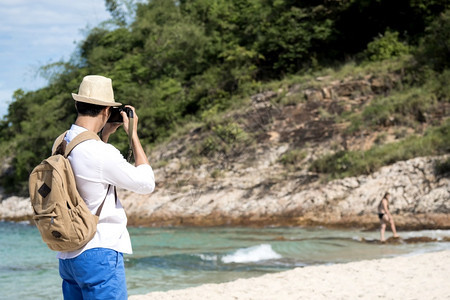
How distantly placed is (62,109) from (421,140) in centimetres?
2748

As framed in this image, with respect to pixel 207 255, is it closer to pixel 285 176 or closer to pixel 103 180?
pixel 285 176

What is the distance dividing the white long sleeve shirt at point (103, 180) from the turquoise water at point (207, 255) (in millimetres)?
7792

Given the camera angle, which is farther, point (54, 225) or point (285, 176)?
point (285, 176)

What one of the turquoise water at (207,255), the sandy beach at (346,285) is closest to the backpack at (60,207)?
the sandy beach at (346,285)

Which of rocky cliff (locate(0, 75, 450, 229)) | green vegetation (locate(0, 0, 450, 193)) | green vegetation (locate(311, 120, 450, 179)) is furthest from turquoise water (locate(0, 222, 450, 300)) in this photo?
green vegetation (locate(0, 0, 450, 193))

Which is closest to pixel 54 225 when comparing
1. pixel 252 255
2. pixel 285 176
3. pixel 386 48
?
pixel 252 255

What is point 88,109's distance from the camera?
3311mm

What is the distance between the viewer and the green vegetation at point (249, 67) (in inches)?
1024

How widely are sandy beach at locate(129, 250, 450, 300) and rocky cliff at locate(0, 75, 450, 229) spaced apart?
8.88 m

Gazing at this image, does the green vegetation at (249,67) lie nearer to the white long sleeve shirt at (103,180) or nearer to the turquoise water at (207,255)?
the turquoise water at (207,255)

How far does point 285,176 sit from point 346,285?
15785 millimetres

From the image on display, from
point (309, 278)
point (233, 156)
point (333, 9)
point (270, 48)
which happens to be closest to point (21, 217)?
point (233, 156)

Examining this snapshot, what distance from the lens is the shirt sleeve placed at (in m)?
3.10

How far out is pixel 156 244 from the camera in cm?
1873
